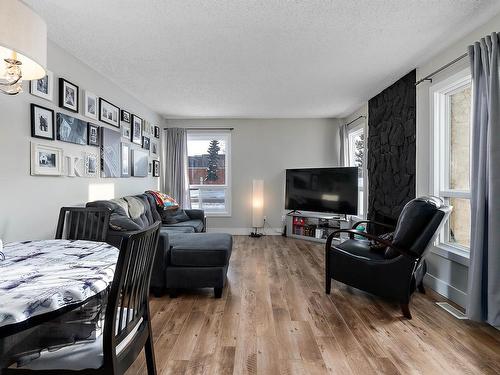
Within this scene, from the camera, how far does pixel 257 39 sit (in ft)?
8.20

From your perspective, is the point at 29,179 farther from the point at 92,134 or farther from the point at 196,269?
the point at 196,269

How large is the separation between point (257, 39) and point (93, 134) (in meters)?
2.10

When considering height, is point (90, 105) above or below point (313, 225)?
above

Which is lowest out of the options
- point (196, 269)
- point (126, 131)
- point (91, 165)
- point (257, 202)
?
point (196, 269)

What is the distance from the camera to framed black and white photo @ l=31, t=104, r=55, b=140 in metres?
2.32

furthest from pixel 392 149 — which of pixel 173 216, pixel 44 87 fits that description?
pixel 44 87

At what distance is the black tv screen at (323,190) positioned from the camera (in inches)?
187

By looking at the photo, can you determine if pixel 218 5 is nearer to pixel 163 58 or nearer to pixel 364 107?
pixel 163 58

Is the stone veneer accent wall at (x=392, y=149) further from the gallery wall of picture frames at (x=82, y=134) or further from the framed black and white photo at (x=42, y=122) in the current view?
the framed black and white photo at (x=42, y=122)

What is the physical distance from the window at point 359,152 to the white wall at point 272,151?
1.24 feet

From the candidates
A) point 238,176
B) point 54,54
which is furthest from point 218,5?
point 238,176

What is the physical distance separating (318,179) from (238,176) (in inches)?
65.1

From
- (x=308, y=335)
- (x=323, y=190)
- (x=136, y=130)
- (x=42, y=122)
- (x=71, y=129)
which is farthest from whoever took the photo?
(x=323, y=190)

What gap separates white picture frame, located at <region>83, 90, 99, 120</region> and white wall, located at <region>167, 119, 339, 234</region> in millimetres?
2564
